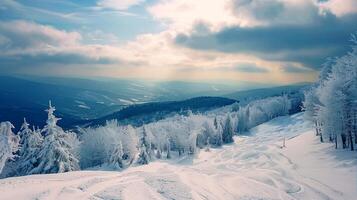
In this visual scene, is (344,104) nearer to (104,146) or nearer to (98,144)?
(104,146)

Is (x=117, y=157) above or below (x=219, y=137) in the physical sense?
above

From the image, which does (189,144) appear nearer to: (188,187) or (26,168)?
(26,168)

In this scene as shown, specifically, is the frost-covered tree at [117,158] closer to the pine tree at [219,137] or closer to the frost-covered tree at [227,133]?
the pine tree at [219,137]

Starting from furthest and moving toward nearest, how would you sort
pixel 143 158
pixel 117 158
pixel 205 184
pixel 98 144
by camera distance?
pixel 98 144 → pixel 143 158 → pixel 117 158 → pixel 205 184

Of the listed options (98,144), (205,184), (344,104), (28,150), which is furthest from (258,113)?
(205,184)

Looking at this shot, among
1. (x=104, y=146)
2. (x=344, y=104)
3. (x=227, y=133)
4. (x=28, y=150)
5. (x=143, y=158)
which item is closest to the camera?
(x=344, y=104)

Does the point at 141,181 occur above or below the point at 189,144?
above

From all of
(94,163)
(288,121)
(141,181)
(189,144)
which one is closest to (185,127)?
(189,144)

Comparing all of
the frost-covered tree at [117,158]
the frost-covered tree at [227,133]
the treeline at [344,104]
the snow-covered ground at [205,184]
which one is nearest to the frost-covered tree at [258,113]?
the frost-covered tree at [227,133]
